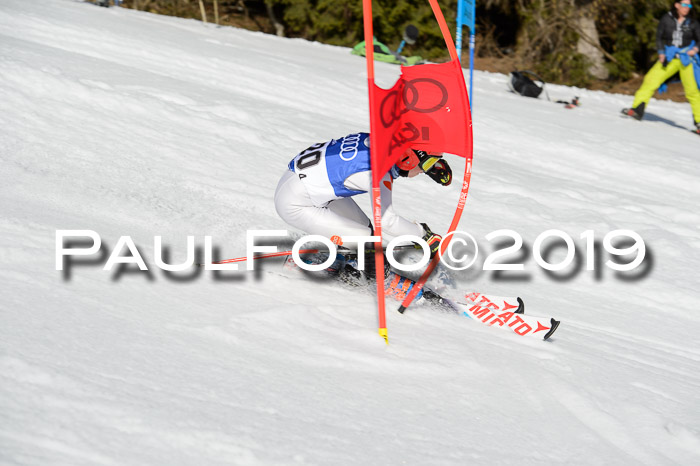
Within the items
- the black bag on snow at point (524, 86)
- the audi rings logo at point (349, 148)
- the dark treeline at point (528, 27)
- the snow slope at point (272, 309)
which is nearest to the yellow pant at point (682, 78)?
the snow slope at point (272, 309)

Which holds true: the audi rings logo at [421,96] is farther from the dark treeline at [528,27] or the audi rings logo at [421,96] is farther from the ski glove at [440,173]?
the dark treeline at [528,27]

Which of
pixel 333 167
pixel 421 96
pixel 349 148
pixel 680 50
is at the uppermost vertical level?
pixel 421 96

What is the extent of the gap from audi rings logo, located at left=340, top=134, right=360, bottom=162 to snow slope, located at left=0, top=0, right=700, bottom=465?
0.89m

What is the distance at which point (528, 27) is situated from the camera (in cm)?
1705

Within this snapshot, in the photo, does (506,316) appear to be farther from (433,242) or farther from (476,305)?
(433,242)

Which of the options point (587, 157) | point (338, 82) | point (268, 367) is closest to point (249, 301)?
point (268, 367)

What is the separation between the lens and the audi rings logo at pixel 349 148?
3932 mm

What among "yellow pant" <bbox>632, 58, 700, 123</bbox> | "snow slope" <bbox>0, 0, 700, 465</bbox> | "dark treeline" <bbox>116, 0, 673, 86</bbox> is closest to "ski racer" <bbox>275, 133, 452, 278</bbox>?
"snow slope" <bbox>0, 0, 700, 465</bbox>

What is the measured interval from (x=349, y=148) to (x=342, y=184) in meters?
0.22

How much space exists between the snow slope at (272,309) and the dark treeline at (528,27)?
25.7ft

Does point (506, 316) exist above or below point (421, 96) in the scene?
below

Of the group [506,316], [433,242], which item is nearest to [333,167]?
[433,242]

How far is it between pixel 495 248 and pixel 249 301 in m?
2.95

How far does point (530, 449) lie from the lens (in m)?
2.87
